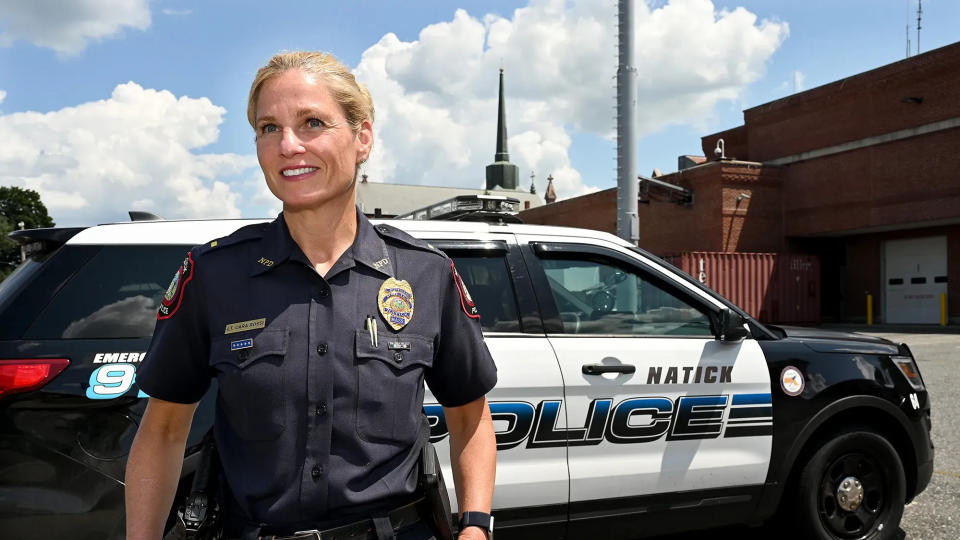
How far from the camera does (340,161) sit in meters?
1.64

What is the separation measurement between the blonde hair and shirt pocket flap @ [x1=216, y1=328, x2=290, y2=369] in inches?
19.1

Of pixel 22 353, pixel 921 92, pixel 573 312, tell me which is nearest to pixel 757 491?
pixel 573 312

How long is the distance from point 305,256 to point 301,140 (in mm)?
254

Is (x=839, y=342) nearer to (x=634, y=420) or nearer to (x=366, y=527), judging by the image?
(x=634, y=420)

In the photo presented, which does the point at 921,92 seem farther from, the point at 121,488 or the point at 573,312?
the point at 121,488

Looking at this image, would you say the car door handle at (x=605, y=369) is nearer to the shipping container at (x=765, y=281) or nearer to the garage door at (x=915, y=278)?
the shipping container at (x=765, y=281)

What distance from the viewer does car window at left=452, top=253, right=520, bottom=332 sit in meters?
3.74

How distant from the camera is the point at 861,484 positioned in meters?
4.36

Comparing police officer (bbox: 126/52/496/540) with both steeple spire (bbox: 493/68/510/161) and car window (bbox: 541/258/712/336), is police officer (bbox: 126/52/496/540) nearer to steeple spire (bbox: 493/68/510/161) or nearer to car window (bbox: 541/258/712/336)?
car window (bbox: 541/258/712/336)

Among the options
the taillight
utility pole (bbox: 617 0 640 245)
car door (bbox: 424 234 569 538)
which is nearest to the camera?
the taillight

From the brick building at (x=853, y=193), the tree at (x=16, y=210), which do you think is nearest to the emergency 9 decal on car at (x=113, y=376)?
the brick building at (x=853, y=193)

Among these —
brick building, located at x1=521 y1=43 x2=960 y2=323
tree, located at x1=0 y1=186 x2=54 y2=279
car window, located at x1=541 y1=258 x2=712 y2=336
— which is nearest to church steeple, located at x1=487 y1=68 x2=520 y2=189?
tree, located at x1=0 y1=186 x2=54 y2=279

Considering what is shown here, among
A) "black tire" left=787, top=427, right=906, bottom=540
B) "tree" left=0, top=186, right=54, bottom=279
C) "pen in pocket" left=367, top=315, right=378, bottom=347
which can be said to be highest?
"tree" left=0, top=186, right=54, bottom=279

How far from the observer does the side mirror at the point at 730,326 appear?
3918 mm
